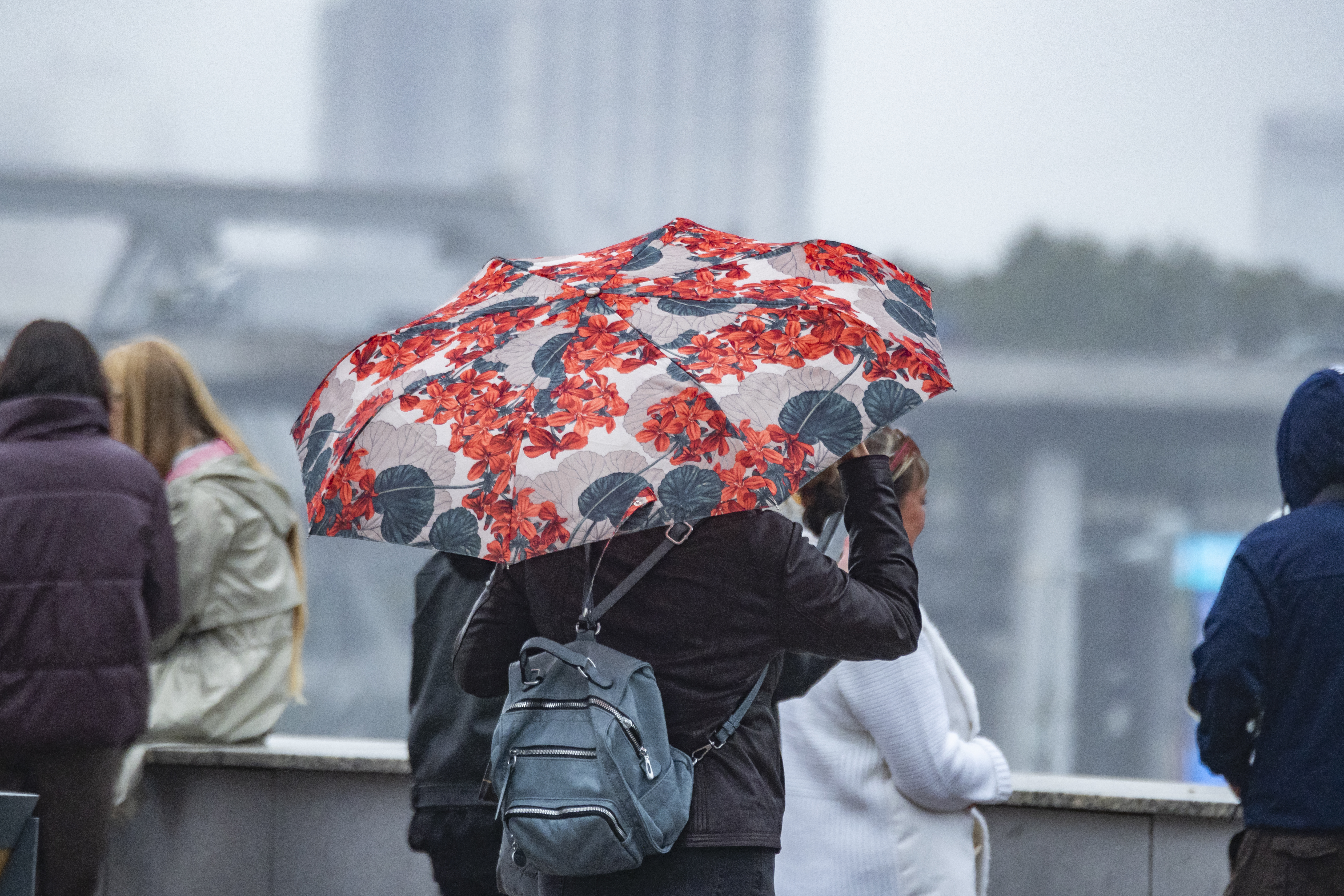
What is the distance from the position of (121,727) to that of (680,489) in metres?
1.87

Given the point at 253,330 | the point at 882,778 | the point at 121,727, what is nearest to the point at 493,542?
the point at 882,778

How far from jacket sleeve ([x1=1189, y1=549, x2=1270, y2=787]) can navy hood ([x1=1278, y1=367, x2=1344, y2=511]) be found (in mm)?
196

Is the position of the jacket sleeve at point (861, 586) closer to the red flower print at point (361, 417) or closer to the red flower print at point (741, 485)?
the red flower print at point (741, 485)

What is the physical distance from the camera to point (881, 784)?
2811 millimetres

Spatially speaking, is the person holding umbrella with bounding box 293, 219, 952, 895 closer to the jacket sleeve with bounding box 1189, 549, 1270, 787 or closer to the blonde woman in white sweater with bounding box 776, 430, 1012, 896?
the blonde woman in white sweater with bounding box 776, 430, 1012, 896

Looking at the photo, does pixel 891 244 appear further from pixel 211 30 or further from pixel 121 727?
pixel 121 727

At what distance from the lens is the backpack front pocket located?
1948mm

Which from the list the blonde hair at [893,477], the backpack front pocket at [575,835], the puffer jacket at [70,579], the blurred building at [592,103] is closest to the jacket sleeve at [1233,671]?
the blonde hair at [893,477]

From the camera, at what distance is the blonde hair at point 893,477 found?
2.62 metres

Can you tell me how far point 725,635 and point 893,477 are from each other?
1.82ft

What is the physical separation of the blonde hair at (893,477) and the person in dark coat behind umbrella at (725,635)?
1.27ft

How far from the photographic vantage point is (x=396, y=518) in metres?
2.19

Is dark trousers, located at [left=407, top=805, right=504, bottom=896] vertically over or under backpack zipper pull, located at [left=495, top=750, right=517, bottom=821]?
under

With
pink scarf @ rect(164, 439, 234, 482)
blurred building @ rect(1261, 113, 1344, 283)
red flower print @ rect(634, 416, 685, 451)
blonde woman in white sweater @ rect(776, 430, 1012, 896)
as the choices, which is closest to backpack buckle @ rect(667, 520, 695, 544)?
red flower print @ rect(634, 416, 685, 451)
